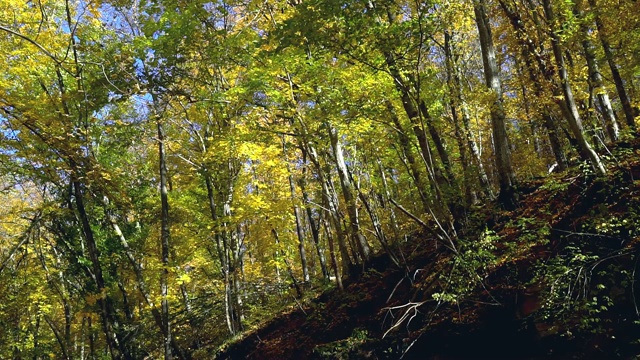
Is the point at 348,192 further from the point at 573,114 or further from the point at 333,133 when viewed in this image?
the point at 573,114

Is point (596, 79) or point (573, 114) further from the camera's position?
point (596, 79)

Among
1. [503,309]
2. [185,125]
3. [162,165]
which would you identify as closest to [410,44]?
[503,309]

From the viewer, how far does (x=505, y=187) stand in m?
7.12

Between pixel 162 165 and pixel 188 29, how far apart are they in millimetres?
4618

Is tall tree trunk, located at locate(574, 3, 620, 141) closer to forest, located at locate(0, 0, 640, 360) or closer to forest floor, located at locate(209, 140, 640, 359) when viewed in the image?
forest, located at locate(0, 0, 640, 360)

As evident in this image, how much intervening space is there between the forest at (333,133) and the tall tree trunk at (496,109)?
0.03 m

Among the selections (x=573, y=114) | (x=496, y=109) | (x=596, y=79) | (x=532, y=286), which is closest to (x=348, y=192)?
(x=496, y=109)

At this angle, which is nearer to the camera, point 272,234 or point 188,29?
point 188,29

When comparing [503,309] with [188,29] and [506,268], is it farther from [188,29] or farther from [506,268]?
[188,29]

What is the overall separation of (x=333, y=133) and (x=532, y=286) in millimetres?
5062

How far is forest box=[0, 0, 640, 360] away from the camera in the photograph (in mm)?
5309

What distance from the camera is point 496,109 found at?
253 inches

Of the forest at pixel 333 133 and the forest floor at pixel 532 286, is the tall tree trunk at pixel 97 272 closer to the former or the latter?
the forest at pixel 333 133

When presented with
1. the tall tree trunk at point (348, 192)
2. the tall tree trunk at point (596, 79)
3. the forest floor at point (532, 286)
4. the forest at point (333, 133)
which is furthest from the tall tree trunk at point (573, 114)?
the tall tree trunk at point (348, 192)
